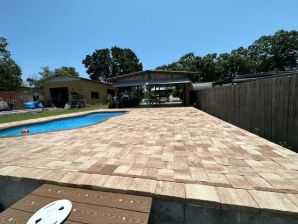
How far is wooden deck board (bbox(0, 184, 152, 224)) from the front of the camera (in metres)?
1.75

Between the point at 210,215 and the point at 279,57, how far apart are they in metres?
43.2

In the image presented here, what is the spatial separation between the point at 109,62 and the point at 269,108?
40.2 meters

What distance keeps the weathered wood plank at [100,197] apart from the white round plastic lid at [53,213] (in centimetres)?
11

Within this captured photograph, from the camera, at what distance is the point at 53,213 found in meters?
1.82

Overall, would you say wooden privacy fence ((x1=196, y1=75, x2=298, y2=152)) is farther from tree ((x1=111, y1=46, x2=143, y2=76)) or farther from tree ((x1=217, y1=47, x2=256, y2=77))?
tree ((x1=111, y1=46, x2=143, y2=76))

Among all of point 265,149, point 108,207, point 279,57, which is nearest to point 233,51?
point 279,57

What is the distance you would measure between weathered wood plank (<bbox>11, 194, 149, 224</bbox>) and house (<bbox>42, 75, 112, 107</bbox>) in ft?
60.6

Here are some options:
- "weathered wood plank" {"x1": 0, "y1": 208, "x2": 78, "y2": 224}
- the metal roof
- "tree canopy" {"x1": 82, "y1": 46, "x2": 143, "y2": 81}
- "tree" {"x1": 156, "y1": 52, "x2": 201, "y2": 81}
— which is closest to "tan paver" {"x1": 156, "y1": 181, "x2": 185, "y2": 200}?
"weathered wood plank" {"x1": 0, "y1": 208, "x2": 78, "y2": 224}

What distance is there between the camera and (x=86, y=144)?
4.24 meters

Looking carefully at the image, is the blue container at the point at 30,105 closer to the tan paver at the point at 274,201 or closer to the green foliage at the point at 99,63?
the green foliage at the point at 99,63

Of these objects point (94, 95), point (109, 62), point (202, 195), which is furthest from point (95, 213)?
point (109, 62)

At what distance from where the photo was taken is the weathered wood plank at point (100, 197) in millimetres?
1909

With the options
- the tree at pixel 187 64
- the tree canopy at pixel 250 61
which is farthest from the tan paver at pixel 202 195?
the tree canopy at pixel 250 61

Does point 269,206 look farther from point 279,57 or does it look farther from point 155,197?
point 279,57
